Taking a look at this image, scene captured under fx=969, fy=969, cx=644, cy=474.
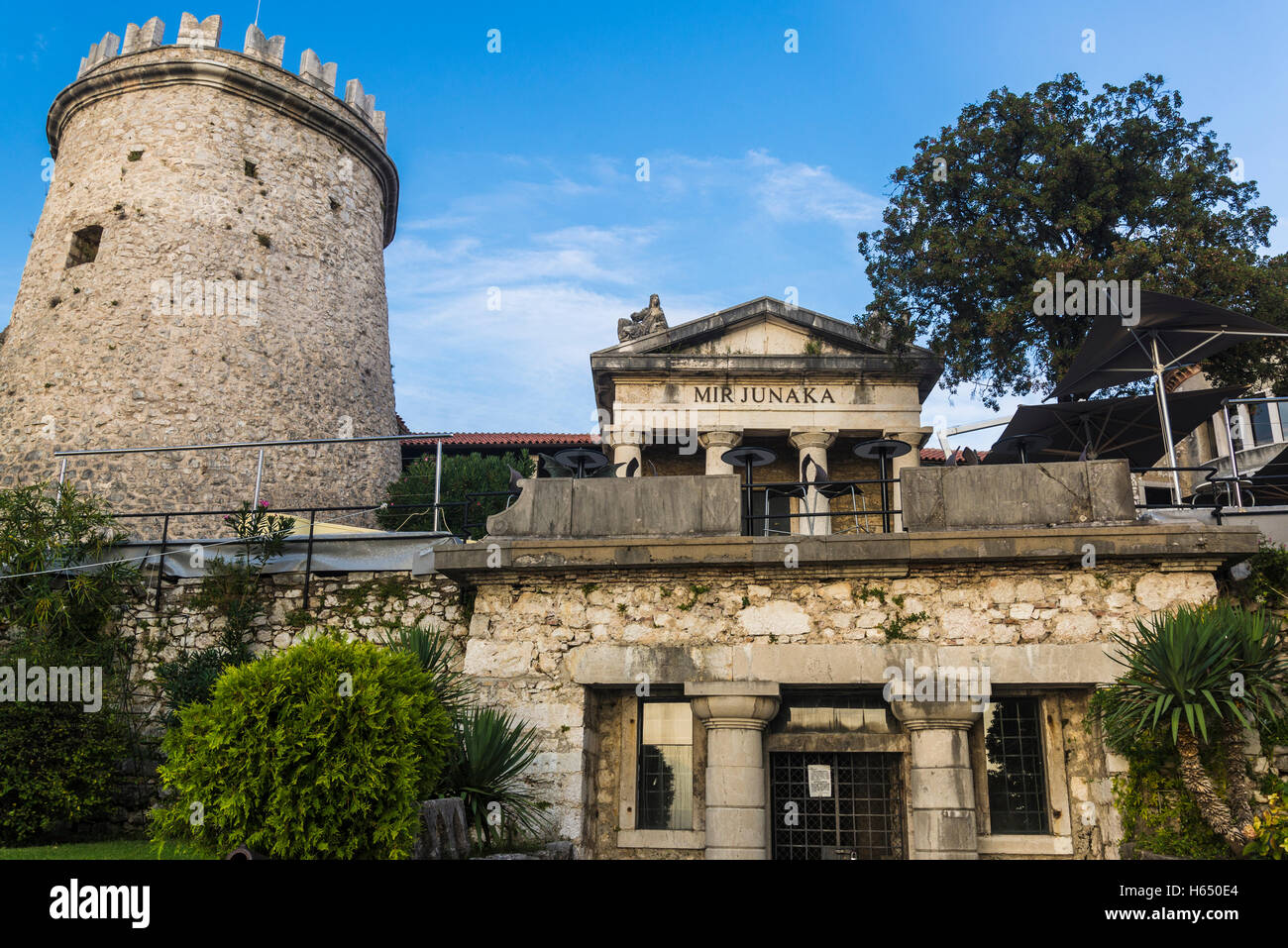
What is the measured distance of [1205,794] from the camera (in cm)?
723

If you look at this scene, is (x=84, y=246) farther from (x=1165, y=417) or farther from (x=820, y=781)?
(x=1165, y=417)

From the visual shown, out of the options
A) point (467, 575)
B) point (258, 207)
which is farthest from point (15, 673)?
point (258, 207)

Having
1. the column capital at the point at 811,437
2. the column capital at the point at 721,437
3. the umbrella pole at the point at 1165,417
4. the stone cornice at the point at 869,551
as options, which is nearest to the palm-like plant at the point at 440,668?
the stone cornice at the point at 869,551

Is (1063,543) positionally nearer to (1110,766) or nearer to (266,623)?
(1110,766)

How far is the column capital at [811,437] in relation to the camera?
56.1 ft

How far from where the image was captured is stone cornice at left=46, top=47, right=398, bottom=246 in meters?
19.3

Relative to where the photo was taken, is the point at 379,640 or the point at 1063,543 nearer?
the point at 1063,543

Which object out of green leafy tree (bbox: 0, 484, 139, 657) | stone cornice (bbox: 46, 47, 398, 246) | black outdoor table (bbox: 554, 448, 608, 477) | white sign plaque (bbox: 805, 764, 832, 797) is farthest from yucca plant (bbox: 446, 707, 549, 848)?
stone cornice (bbox: 46, 47, 398, 246)

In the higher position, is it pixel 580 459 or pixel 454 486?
pixel 454 486

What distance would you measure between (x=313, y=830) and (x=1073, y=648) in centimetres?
620

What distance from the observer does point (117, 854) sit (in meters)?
7.98

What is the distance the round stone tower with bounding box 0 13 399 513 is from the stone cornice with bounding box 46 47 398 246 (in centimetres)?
4

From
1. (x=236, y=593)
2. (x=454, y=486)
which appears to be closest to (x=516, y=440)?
(x=454, y=486)

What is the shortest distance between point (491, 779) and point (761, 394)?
35.8 ft
